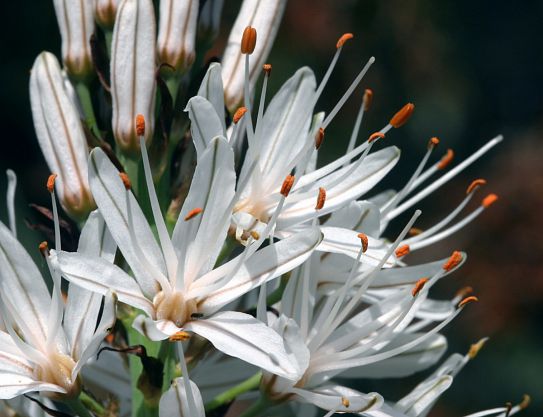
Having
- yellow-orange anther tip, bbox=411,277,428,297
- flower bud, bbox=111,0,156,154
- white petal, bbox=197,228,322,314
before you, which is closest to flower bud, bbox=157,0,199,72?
flower bud, bbox=111,0,156,154

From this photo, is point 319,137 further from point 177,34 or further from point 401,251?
point 177,34

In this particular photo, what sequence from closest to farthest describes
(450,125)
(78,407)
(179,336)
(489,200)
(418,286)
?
(179,336) → (78,407) → (418,286) → (489,200) → (450,125)

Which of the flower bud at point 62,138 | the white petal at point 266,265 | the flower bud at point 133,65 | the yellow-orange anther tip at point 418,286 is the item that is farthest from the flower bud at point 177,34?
the yellow-orange anther tip at point 418,286

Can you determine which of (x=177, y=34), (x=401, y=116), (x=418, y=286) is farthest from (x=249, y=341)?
(x=177, y=34)

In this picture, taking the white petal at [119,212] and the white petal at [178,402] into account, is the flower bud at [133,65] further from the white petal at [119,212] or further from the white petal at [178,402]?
the white petal at [178,402]

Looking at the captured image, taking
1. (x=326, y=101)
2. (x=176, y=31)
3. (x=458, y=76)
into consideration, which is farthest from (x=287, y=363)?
(x=458, y=76)

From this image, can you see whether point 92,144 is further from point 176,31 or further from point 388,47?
point 388,47
